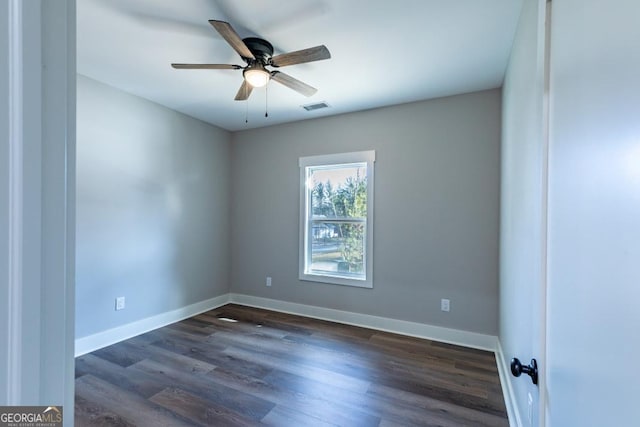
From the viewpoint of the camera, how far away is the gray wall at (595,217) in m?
0.47

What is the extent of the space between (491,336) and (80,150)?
173 inches

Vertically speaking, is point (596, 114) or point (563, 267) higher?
point (596, 114)

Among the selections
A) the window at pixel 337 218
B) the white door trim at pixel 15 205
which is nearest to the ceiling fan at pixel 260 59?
the window at pixel 337 218

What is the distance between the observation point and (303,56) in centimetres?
195

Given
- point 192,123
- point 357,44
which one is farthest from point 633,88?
point 192,123

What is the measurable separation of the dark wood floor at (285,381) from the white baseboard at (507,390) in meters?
0.05

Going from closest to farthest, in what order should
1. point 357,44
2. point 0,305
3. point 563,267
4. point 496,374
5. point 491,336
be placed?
point 0,305 < point 563,267 < point 357,44 < point 496,374 < point 491,336

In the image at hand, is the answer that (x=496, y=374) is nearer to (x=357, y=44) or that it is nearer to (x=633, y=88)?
(x=633, y=88)

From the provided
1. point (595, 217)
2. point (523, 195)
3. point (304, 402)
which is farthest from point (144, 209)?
point (595, 217)

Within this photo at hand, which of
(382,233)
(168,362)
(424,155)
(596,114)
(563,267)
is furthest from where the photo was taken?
(382,233)

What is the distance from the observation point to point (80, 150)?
8.92ft

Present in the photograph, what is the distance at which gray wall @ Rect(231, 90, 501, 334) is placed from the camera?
117 inches

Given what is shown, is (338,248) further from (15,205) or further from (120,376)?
(15,205)

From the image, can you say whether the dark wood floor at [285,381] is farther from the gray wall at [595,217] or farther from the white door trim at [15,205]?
the white door trim at [15,205]
